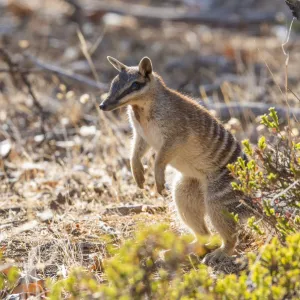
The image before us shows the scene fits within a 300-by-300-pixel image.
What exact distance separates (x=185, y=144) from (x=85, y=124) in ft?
11.8

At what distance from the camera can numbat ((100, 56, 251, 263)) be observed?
17.7 ft

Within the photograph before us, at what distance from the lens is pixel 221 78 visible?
1099 centimetres

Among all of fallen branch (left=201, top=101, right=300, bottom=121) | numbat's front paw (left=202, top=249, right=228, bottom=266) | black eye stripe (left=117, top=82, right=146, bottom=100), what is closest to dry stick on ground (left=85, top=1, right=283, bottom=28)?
fallen branch (left=201, top=101, right=300, bottom=121)

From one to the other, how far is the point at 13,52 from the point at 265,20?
198 inches

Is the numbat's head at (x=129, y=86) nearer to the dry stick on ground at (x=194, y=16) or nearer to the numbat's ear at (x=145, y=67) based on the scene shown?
the numbat's ear at (x=145, y=67)

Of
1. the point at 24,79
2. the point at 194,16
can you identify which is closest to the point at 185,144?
the point at 24,79

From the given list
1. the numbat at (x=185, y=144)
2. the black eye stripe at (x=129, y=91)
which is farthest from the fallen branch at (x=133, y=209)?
the black eye stripe at (x=129, y=91)

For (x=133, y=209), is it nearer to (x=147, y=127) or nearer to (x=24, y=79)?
(x=147, y=127)

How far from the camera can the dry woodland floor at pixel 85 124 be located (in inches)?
213

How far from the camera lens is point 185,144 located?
554 cm

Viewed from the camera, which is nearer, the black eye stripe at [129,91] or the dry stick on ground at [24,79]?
the black eye stripe at [129,91]

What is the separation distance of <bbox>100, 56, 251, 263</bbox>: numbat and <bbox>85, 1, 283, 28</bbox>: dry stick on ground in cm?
829

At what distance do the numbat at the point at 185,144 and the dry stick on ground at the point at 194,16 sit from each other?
8.29m

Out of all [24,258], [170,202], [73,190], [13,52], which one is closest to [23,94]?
[13,52]
